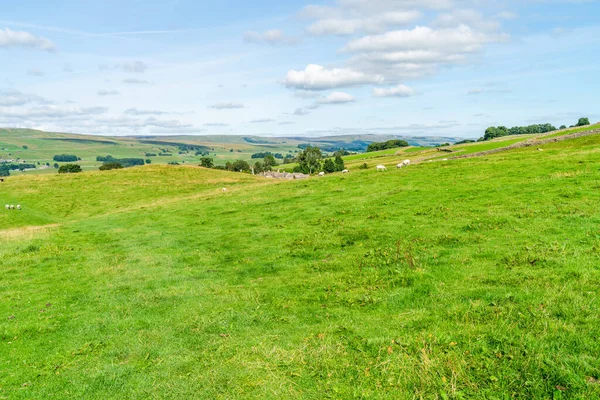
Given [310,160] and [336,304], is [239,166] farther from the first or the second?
[336,304]

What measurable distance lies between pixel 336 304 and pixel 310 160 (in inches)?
6307

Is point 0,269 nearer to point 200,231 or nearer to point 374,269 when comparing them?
point 200,231

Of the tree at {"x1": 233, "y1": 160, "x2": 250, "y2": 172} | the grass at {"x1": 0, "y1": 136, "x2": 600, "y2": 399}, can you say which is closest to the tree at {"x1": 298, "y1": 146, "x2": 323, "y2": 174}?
the tree at {"x1": 233, "y1": 160, "x2": 250, "y2": 172}

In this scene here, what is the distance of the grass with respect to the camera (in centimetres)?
788

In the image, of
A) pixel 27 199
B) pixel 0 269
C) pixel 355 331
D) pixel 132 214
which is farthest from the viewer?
pixel 27 199

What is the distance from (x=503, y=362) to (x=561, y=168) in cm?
2637

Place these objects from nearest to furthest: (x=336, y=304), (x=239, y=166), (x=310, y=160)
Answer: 1. (x=336, y=304)
2. (x=310, y=160)
3. (x=239, y=166)

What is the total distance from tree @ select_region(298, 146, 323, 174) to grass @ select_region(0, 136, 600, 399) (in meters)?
144

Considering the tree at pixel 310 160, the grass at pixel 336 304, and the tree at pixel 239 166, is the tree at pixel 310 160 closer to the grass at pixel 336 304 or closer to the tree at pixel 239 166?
the tree at pixel 239 166

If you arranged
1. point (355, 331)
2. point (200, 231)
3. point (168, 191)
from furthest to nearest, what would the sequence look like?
point (168, 191), point (200, 231), point (355, 331)

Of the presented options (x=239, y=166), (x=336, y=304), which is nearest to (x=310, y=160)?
(x=239, y=166)

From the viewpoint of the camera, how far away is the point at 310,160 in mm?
170500

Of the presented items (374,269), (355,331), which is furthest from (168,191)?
(355,331)

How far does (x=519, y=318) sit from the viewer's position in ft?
29.2
